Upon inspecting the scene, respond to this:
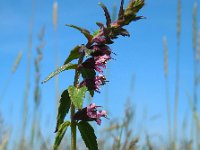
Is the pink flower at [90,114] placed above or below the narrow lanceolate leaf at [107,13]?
below

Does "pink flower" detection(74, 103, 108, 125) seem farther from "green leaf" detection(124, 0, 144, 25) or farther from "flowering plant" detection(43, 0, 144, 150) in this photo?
"green leaf" detection(124, 0, 144, 25)

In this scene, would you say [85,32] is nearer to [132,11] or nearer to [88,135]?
[132,11]

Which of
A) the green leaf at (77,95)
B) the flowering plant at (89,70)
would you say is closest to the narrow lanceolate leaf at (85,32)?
the flowering plant at (89,70)

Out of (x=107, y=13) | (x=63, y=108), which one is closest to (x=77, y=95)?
(x=63, y=108)

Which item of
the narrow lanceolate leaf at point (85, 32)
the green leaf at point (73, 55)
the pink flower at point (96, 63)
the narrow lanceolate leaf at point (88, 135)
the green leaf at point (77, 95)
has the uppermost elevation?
the narrow lanceolate leaf at point (85, 32)

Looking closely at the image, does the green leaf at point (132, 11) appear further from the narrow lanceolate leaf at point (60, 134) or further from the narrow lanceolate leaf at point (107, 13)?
the narrow lanceolate leaf at point (60, 134)

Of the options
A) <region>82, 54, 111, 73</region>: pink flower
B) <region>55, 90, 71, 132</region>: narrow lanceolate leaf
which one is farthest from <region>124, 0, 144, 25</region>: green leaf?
<region>55, 90, 71, 132</region>: narrow lanceolate leaf

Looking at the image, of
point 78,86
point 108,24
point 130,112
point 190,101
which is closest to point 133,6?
point 108,24

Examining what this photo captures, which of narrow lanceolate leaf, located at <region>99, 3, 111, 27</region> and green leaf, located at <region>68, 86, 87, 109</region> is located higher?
narrow lanceolate leaf, located at <region>99, 3, 111, 27</region>
